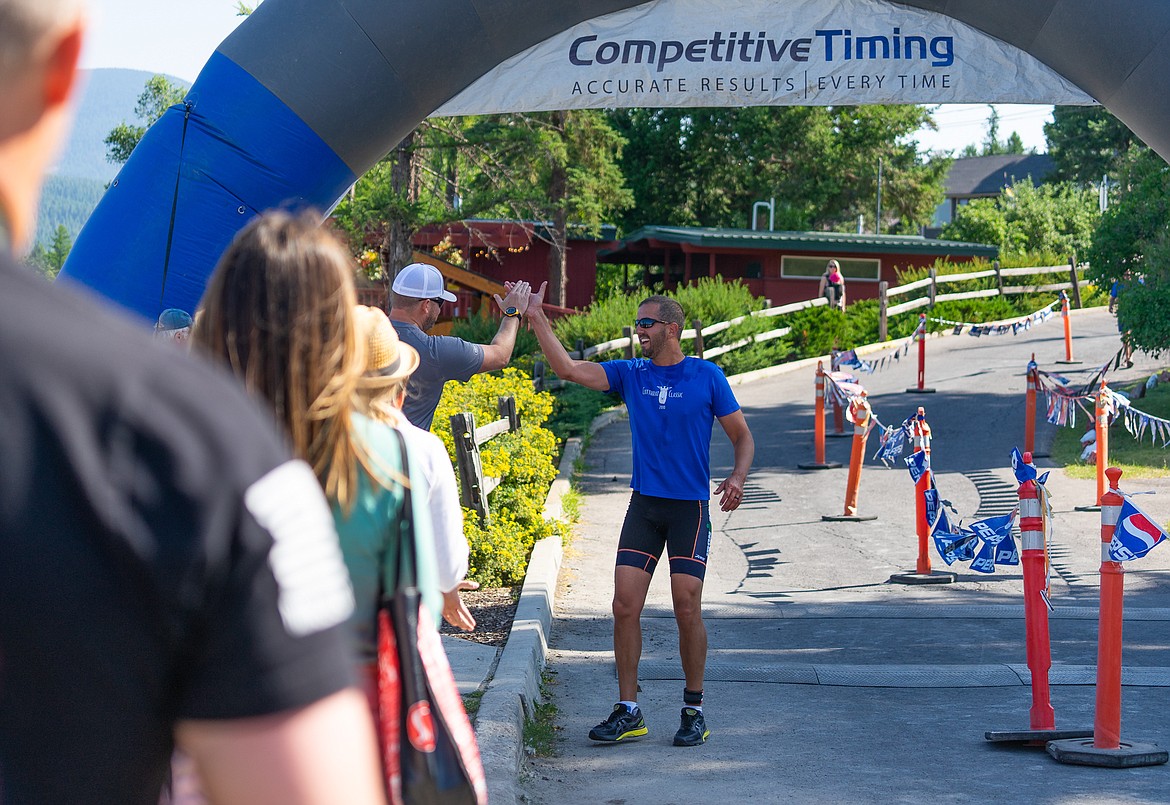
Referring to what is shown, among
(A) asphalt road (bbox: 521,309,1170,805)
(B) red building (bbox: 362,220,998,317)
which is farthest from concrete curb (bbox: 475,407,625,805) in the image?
(B) red building (bbox: 362,220,998,317)

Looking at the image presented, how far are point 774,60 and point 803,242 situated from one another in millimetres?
29284

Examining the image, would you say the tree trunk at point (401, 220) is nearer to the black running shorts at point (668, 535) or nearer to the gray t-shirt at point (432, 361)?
the black running shorts at point (668, 535)

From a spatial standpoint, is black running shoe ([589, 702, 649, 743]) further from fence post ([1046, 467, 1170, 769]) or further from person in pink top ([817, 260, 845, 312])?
person in pink top ([817, 260, 845, 312])

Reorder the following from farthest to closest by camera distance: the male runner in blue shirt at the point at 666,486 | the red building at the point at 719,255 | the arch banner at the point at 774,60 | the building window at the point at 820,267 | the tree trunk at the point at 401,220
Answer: the building window at the point at 820,267
the red building at the point at 719,255
the tree trunk at the point at 401,220
the arch banner at the point at 774,60
the male runner in blue shirt at the point at 666,486

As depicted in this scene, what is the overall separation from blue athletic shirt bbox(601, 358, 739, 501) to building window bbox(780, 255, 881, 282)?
101 ft

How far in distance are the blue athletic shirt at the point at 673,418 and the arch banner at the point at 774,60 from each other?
1704mm

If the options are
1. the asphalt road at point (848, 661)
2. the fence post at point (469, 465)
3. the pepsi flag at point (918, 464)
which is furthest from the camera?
the pepsi flag at point (918, 464)

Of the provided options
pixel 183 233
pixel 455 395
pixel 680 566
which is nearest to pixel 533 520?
pixel 455 395

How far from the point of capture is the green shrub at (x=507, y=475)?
9188mm

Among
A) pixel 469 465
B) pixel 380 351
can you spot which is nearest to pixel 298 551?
pixel 380 351

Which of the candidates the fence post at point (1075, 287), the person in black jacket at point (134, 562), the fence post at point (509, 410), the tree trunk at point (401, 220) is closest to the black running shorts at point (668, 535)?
the fence post at point (509, 410)

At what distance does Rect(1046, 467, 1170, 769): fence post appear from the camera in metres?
5.70

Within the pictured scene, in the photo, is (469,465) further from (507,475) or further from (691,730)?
(691,730)

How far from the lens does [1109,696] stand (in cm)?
574
